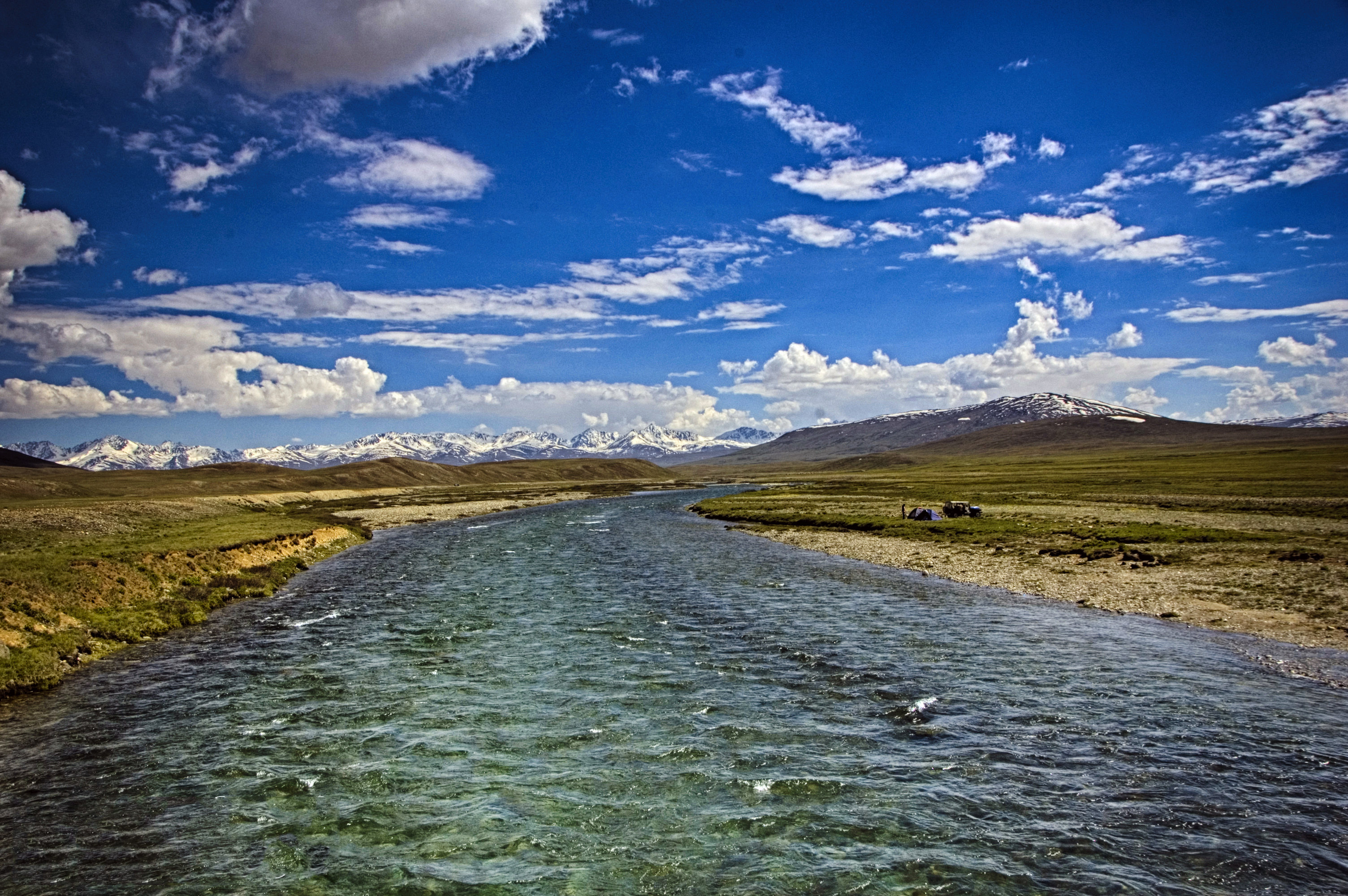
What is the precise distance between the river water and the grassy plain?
238 inches

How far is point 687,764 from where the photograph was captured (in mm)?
17219

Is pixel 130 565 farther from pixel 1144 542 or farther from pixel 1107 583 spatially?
pixel 1144 542

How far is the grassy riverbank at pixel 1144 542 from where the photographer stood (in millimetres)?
32969

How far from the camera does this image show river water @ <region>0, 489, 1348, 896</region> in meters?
12.8

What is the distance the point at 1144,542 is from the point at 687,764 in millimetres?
47910

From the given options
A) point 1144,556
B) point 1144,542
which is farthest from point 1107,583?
point 1144,542

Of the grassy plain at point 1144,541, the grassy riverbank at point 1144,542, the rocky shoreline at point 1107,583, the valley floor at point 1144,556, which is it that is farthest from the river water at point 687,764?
the grassy plain at point 1144,541

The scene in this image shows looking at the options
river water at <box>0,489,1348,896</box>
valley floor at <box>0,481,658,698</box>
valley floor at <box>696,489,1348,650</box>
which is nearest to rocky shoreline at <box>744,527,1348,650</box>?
valley floor at <box>696,489,1348,650</box>

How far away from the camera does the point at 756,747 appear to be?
1812 centimetres

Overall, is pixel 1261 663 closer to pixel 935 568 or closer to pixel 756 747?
pixel 756 747

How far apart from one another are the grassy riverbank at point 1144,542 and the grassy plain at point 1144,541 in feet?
0.51

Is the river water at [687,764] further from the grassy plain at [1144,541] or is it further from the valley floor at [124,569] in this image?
the grassy plain at [1144,541]

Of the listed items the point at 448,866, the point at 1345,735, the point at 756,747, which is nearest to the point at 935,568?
the point at 1345,735

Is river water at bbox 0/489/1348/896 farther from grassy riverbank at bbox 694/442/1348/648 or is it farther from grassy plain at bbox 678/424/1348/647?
grassy plain at bbox 678/424/1348/647
